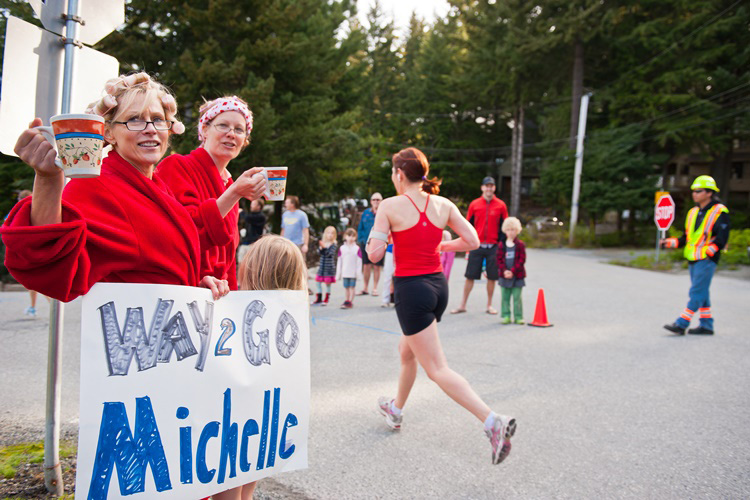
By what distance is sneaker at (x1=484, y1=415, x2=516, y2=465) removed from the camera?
3285mm

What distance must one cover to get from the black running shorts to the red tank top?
0.17ft

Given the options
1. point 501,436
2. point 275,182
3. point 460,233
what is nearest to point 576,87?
point 460,233

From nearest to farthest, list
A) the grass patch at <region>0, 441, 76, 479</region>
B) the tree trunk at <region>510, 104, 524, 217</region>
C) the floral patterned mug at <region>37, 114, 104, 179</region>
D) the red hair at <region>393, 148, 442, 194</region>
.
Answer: the floral patterned mug at <region>37, 114, 104, 179</region>
the grass patch at <region>0, 441, 76, 479</region>
the red hair at <region>393, 148, 442, 194</region>
the tree trunk at <region>510, 104, 524, 217</region>

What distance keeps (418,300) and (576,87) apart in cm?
3302

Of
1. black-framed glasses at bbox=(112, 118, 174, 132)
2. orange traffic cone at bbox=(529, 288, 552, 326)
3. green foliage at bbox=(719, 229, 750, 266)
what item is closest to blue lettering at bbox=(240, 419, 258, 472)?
black-framed glasses at bbox=(112, 118, 174, 132)

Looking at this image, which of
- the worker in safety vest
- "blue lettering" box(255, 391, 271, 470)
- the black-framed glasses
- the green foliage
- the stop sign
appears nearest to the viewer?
the black-framed glasses

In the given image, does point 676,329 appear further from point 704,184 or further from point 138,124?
point 138,124

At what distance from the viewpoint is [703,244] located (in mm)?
7434

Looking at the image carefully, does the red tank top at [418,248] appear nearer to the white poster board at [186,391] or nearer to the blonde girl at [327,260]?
the white poster board at [186,391]

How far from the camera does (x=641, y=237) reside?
98.4 ft

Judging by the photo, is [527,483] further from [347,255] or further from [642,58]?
[642,58]

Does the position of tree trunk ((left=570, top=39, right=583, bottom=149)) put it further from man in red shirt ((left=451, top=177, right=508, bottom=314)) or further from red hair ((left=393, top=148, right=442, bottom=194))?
red hair ((left=393, top=148, right=442, bottom=194))

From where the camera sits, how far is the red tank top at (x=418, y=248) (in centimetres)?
374

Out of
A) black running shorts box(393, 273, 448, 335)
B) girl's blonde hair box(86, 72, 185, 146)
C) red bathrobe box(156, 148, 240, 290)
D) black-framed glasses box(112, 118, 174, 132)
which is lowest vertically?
black running shorts box(393, 273, 448, 335)
